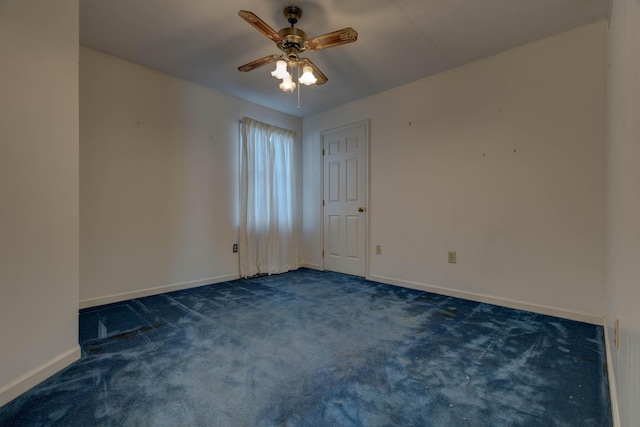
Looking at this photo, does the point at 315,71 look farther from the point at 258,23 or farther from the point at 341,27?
the point at 258,23

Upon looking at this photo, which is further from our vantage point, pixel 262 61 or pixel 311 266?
pixel 311 266

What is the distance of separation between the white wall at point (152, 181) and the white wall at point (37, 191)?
1226 mm

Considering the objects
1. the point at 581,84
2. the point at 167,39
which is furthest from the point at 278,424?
the point at 581,84

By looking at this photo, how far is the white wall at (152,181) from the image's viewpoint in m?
2.81

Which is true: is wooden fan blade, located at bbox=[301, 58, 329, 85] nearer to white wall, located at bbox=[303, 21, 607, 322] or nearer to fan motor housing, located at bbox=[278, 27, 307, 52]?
fan motor housing, located at bbox=[278, 27, 307, 52]

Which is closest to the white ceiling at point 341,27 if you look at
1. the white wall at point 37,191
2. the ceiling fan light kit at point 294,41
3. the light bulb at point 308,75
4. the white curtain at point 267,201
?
the ceiling fan light kit at point 294,41

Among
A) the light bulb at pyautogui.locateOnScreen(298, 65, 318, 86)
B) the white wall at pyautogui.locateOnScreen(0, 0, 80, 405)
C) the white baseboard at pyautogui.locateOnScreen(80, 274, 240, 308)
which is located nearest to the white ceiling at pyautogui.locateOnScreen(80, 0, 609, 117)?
the light bulb at pyautogui.locateOnScreen(298, 65, 318, 86)

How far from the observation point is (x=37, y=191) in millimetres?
1584

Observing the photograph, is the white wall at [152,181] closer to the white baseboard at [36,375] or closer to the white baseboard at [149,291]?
the white baseboard at [149,291]

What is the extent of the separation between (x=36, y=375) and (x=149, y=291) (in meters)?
1.65

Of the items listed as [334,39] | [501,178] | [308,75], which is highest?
[334,39]

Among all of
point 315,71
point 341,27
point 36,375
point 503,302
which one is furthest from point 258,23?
point 503,302

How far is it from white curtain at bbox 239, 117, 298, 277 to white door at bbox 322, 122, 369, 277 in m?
0.57

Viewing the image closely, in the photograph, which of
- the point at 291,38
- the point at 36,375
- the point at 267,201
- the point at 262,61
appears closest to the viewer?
the point at 36,375
